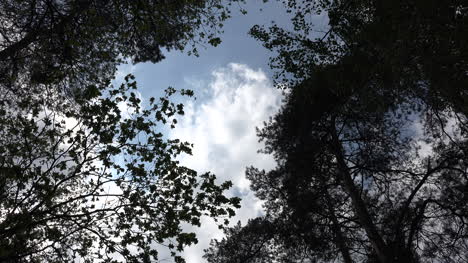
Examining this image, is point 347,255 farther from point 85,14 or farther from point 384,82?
point 85,14

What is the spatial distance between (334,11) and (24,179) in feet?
28.2

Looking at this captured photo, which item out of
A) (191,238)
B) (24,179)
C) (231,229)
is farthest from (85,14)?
(231,229)

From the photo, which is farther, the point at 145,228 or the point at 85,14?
the point at 85,14

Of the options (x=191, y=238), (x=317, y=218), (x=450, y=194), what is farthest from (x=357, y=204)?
(x=191, y=238)

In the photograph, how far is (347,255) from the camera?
10.7 metres

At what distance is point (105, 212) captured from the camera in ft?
22.7

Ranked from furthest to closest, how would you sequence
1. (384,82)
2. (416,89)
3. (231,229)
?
(231,229), (384,82), (416,89)

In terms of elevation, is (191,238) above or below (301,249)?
below

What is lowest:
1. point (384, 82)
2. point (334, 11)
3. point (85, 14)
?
point (384, 82)

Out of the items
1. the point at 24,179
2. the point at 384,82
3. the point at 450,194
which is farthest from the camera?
the point at 450,194

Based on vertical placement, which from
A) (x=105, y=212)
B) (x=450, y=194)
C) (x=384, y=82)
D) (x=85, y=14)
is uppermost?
(x=85, y=14)

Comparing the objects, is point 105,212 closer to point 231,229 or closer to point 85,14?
point 85,14

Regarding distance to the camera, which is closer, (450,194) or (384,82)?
(384,82)

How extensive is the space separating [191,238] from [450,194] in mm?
Result: 7371
